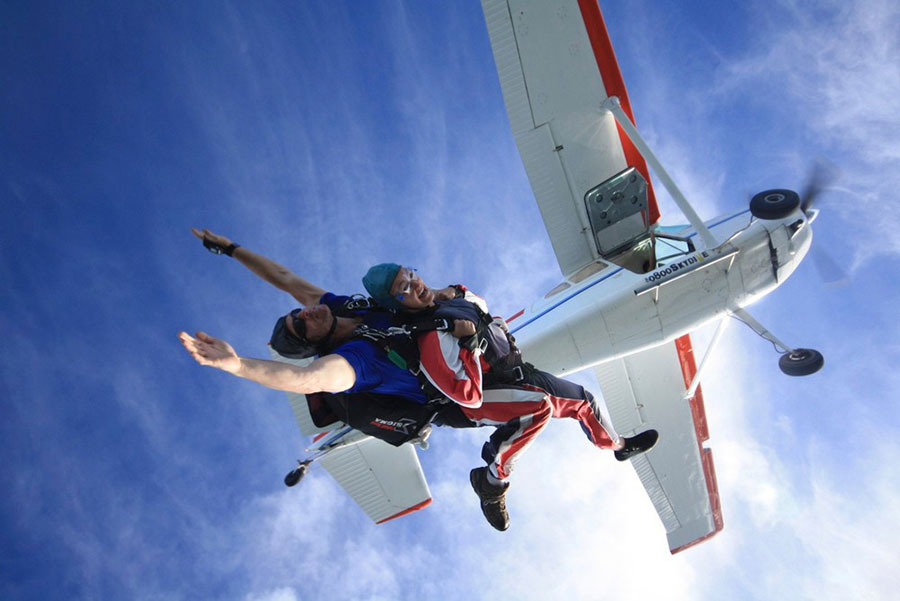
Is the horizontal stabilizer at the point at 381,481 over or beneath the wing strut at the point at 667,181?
beneath

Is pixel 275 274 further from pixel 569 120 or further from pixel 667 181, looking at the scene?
pixel 569 120

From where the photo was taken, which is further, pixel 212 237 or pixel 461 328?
pixel 212 237

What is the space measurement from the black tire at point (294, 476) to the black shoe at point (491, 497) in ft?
13.4

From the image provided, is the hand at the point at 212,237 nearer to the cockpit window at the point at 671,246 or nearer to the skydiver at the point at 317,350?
the skydiver at the point at 317,350

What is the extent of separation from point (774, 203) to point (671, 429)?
5672mm

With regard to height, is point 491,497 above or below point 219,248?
below

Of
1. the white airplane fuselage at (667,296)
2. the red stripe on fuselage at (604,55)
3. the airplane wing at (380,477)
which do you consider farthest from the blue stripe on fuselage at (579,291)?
the airplane wing at (380,477)

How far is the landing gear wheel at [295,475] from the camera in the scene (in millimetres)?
7821

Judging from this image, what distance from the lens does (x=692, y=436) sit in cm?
1148

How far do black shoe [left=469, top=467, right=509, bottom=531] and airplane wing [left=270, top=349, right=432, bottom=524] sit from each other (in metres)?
4.33

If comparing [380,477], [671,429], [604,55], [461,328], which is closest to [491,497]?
[461,328]

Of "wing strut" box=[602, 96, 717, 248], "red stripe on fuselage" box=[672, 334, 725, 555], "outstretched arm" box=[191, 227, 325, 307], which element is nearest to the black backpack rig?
"outstretched arm" box=[191, 227, 325, 307]

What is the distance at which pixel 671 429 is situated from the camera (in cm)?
1135

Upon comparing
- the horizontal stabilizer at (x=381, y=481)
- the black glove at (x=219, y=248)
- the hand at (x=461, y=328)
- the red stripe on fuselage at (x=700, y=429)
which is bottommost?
the red stripe on fuselage at (x=700, y=429)
